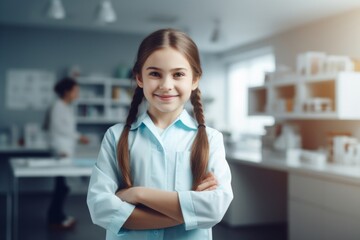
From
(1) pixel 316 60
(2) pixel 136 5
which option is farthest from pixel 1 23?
(1) pixel 316 60

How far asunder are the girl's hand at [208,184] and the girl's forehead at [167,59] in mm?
259

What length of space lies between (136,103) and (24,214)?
4.54m

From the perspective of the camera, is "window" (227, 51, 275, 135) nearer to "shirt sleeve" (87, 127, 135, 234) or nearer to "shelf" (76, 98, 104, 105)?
"shelf" (76, 98, 104, 105)

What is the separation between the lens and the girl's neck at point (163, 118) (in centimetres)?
111

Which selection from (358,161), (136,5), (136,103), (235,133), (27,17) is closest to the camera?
(136,103)

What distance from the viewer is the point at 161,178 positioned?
3.49 feet

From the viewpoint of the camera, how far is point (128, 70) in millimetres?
7082

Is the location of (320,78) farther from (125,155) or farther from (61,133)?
(125,155)

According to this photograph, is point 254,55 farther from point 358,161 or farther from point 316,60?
point 358,161

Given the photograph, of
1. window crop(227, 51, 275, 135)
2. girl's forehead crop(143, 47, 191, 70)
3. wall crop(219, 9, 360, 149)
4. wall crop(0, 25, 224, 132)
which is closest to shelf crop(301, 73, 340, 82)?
wall crop(219, 9, 360, 149)

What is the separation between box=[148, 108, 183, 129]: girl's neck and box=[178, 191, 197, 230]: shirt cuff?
19cm

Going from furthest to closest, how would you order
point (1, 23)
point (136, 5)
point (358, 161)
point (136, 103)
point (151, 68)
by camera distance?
point (1, 23) < point (136, 5) < point (358, 161) < point (136, 103) < point (151, 68)

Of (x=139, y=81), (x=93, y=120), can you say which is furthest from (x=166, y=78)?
(x=93, y=120)

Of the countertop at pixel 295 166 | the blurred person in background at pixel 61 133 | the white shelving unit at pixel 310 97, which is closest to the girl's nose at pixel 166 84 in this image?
the countertop at pixel 295 166
